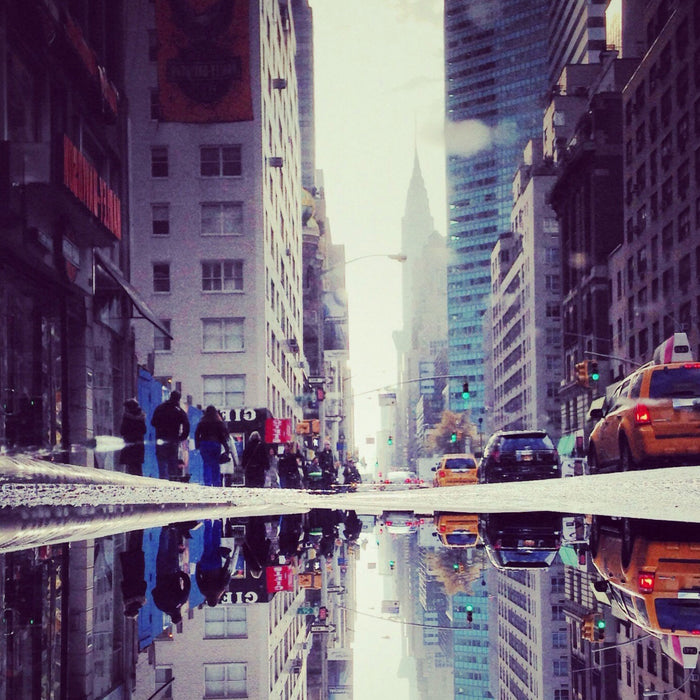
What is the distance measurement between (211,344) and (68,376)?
31460 mm

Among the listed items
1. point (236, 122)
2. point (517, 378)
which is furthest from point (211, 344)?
point (517, 378)

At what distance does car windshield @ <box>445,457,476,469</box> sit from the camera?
39.4 m

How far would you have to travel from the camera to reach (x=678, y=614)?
4.08 meters

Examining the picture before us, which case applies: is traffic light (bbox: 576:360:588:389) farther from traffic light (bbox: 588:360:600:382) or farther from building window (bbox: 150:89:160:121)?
building window (bbox: 150:89:160:121)

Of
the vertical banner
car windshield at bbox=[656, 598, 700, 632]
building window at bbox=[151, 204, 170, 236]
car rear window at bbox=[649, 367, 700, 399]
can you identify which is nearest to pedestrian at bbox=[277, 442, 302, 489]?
car rear window at bbox=[649, 367, 700, 399]

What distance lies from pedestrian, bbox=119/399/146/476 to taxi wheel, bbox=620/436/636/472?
27.1ft

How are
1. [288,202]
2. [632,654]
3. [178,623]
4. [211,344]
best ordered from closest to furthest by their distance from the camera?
[632,654], [178,623], [211,344], [288,202]

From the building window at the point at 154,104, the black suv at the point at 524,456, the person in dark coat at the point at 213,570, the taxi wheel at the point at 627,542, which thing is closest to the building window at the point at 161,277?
the building window at the point at 154,104

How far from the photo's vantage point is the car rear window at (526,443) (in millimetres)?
23156

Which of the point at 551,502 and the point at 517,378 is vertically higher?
the point at 517,378

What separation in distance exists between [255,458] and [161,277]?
113 ft

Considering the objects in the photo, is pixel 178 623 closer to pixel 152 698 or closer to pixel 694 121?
pixel 152 698

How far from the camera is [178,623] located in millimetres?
4828

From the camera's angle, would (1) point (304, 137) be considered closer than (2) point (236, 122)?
No
